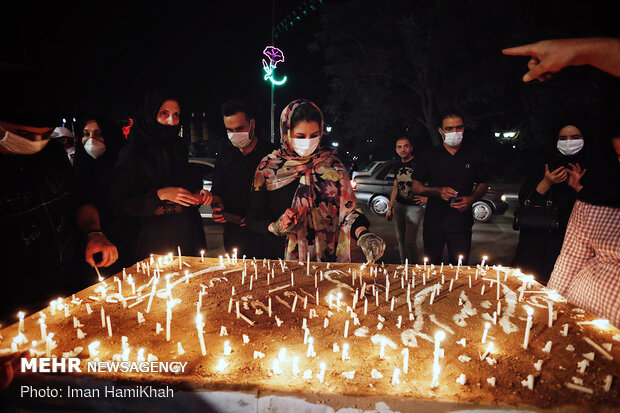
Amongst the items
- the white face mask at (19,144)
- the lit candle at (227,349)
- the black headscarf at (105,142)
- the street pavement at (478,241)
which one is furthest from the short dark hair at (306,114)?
the street pavement at (478,241)

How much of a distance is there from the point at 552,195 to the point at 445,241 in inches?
57.4

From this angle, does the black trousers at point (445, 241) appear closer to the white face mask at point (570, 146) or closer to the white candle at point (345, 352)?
the white face mask at point (570, 146)

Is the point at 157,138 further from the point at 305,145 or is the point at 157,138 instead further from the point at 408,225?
the point at 408,225

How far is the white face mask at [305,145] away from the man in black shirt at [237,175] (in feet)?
3.44

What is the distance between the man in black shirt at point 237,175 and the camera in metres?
4.75

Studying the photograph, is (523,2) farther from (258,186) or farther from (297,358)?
(297,358)

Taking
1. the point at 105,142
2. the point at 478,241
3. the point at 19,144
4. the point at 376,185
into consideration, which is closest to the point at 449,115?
the point at 105,142

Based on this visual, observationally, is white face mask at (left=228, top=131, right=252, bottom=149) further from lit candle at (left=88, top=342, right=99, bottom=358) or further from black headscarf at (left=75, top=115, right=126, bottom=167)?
lit candle at (left=88, top=342, right=99, bottom=358)

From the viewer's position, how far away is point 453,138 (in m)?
5.28

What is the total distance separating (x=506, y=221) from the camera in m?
13.0

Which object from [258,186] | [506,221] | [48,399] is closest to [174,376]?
[48,399]

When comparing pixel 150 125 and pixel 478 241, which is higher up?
pixel 150 125

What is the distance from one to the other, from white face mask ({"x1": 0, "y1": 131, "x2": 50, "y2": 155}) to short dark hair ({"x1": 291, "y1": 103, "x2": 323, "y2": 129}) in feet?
7.37

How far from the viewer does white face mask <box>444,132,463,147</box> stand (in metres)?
5.25
